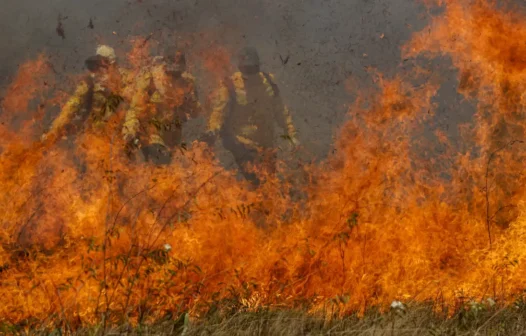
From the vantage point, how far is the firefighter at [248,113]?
8695 millimetres

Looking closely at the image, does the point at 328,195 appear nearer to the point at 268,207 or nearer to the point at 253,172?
the point at 268,207

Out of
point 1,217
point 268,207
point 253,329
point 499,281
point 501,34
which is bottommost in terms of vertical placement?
point 1,217

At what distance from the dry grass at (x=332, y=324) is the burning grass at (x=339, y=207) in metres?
0.72

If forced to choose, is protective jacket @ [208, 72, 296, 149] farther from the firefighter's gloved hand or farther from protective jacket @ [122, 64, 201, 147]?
protective jacket @ [122, 64, 201, 147]

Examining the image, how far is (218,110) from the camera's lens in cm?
872


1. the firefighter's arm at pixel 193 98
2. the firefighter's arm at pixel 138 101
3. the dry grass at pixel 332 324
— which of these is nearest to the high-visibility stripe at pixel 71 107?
the firefighter's arm at pixel 138 101

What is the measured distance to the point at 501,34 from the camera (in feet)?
24.9

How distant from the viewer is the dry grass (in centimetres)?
350

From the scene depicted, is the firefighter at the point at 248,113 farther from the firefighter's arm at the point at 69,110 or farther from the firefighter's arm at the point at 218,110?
the firefighter's arm at the point at 69,110

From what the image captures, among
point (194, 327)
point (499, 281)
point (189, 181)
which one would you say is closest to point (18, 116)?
point (189, 181)

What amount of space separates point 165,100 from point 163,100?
3 cm

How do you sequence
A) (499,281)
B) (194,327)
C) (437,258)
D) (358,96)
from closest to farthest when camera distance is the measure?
1. (194,327)
2. (499,281)
3. (437,258)
4. (358,96)

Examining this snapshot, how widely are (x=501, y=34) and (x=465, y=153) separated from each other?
168cm

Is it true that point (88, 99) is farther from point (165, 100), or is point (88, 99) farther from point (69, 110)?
point (165, 100)
